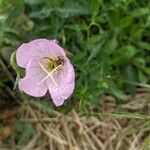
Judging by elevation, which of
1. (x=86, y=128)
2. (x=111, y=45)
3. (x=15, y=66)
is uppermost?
(x=15, y=66)

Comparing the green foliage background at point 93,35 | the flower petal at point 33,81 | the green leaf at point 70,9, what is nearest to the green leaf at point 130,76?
the green foliage background at point 93,35

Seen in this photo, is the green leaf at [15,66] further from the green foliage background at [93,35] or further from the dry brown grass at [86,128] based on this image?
the dry brown grass at [86,128]

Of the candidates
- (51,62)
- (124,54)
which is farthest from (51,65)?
(124,54)

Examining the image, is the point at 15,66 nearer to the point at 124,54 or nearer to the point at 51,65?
the point at 51,65

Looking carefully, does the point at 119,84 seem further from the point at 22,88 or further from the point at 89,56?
the point at 22,88

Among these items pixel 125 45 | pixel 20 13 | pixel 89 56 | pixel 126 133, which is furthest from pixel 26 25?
pixel 126 133

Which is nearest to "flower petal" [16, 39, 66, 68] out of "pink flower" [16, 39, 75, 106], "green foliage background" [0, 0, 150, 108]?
"pink flower" [16, 39, 75, 106]

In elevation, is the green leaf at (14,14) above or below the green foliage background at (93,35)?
above
